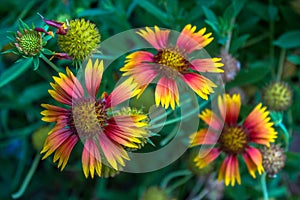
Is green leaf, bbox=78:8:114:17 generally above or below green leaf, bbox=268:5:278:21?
above

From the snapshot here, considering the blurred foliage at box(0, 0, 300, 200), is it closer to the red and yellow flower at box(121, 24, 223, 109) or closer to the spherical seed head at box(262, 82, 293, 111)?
the spherical seed head at box(262, 82, 293, 111)

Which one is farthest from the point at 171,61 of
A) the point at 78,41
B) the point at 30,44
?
the point at 30,44

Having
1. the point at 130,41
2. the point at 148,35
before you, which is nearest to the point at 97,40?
the point at 148,35

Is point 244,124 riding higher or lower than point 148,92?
lower

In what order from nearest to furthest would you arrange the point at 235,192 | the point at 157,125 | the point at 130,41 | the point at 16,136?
the point at 157,125 < the point at 235,192 < the point at 130,41 < the point at 16,136

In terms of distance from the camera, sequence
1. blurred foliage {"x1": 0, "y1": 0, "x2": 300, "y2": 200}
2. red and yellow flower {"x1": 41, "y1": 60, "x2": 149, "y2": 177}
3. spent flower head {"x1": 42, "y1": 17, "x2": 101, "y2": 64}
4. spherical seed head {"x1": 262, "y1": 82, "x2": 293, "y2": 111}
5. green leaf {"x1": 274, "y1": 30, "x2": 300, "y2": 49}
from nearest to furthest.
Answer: red and yellow flower {"x1": 41, "y1": 60, "x2": 149, "y2": 177}
spent flower head {"x1": 42, "y1": 17, "x2": 101, "y2": 64}
spherical seed head {"x1": 262, "y1": 82, "x2": 293, "y2": 111}
blurred foliage {"x1": 0, "y1": 0, "x2": 300, "y2": 200}
green leaf {"x1": 274, "y1": 30, "x2": 300, "y2": 49}

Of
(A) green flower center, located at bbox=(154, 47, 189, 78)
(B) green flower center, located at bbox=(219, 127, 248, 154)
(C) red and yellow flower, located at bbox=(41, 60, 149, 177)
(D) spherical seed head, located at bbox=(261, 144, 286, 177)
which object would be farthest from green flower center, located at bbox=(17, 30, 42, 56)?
(D) spherical seed head, located at bbox=(261, 144, 286, 177)

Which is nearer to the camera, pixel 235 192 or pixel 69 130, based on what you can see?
pixel 69 130

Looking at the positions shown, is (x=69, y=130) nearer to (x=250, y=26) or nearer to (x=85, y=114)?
(x=85, y=114)
